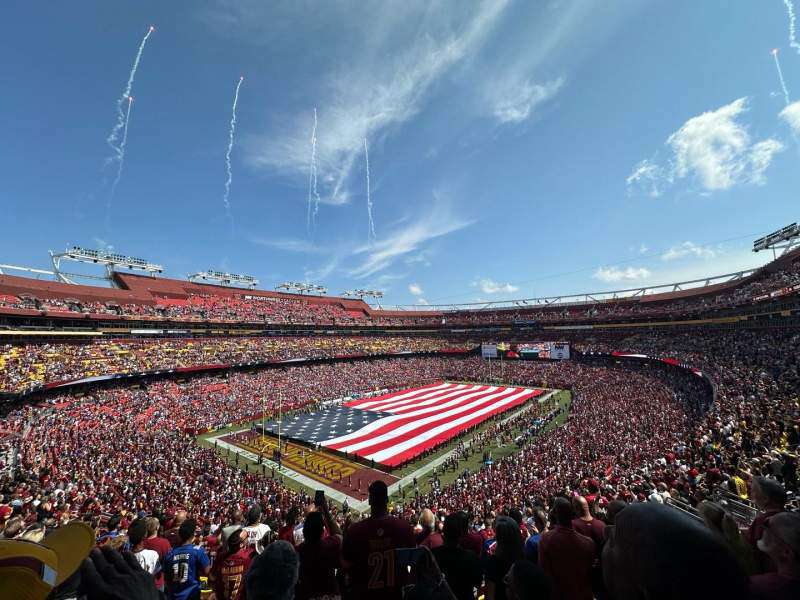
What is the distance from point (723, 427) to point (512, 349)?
42584mm

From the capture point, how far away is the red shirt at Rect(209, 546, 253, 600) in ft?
12.9

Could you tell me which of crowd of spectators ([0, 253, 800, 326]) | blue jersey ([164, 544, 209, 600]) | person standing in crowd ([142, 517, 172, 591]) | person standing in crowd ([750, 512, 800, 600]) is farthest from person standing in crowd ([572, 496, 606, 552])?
crowd of spectators ([0, 253, 800, 326])

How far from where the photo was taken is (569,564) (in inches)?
126

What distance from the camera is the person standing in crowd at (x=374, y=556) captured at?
3.12 m

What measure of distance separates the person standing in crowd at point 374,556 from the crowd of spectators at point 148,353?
36.1m

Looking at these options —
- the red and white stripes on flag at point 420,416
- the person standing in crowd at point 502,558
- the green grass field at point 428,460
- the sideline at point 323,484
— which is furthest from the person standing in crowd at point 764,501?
the red and white stripes on flag at point 420,416

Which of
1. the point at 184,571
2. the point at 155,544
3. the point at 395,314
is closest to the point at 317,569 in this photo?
the point at 184,571

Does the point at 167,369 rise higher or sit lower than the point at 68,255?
lower

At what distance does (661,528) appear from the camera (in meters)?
1.17

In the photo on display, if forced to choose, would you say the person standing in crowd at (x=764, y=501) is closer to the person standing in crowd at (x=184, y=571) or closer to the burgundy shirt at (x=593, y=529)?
the burgundy shirt at (x=593, y=529)

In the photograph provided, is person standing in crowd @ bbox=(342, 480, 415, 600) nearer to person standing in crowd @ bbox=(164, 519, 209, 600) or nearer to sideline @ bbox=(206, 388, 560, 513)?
person standing in crowd @ bbox=(164, 519, 209, 600)

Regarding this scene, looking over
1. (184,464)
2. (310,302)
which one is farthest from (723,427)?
(310,302)

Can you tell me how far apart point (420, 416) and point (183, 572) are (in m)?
30.3

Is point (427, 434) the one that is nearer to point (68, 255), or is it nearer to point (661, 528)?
point (661, 528)
